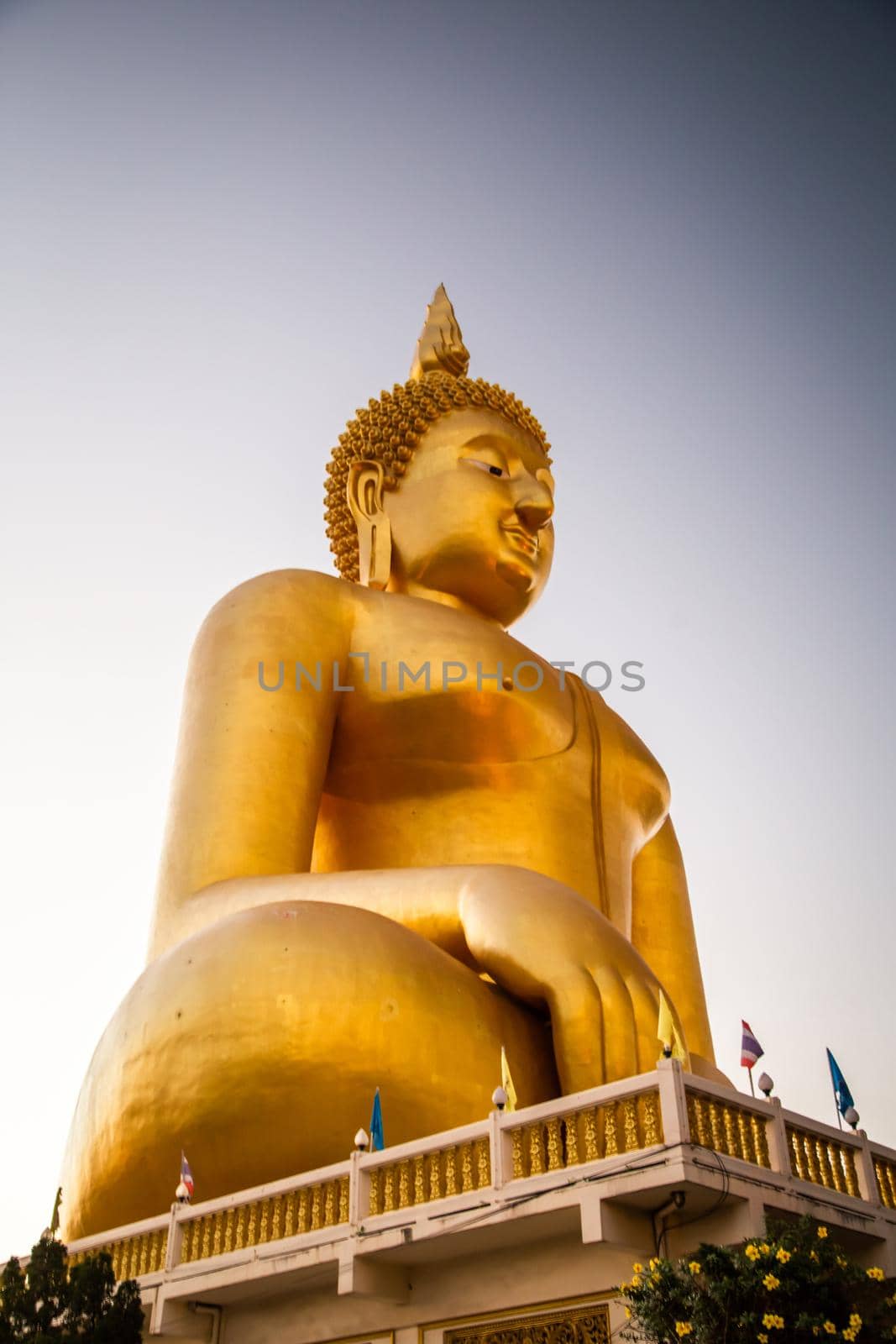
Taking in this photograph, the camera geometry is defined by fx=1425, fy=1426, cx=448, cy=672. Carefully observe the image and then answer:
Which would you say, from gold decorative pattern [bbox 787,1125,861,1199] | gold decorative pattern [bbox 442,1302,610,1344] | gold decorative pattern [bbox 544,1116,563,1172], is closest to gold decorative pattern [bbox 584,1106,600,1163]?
gold decorative pattern [bbox 544,1116,563,1172]

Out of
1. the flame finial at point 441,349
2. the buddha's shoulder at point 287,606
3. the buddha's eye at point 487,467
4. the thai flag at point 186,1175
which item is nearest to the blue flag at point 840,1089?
the thai flag at point 186,1175

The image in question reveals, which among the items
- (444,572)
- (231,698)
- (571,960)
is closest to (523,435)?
(444,572)

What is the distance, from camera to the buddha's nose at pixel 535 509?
10180 millimetres

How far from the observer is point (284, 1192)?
591 cm

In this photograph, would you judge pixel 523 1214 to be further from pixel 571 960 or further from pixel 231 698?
pixel 231 698

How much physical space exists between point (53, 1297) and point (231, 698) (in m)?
3.77

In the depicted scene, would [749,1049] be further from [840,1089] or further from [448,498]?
[448,498]

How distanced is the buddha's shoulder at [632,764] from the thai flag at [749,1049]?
3.53 metres

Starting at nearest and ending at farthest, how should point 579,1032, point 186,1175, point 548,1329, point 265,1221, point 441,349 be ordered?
1. point 548,1329
2. point 265,1221
3. point 186,1175
4. point 579,1032
5. point 441,349

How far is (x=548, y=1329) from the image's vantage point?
5.34 metres

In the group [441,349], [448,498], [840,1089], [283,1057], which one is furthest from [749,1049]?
[441,349]

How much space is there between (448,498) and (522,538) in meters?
0.61

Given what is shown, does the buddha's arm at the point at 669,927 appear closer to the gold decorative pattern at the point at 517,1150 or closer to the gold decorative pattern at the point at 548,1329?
the gold decorative pattern at the point at 548,1329

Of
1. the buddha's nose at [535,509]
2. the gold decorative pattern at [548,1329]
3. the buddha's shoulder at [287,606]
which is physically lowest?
the gold decorative pattern at [548,1329]
